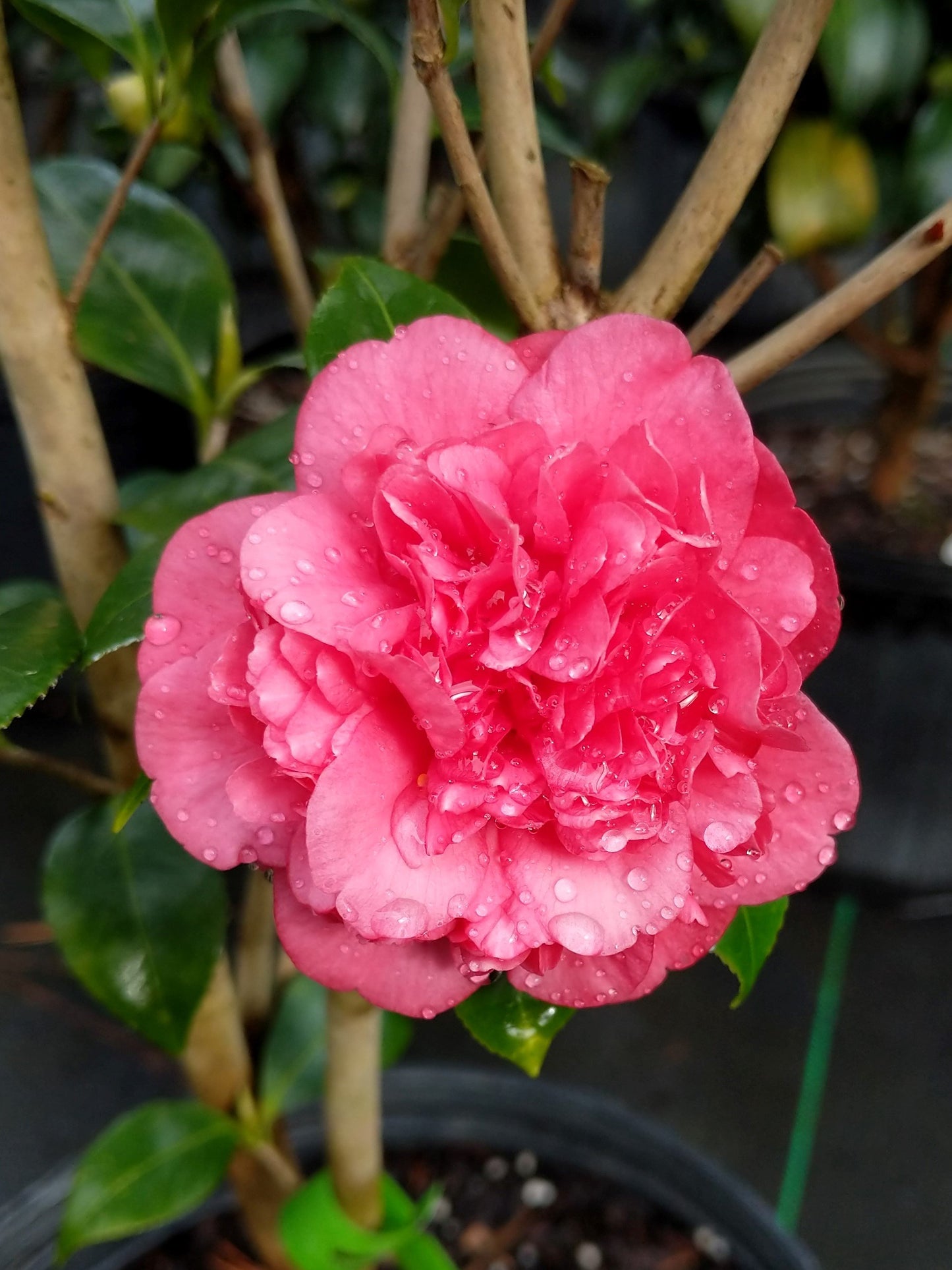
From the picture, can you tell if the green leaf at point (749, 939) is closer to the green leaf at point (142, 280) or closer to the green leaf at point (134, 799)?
the green leaf at point (134, 799)

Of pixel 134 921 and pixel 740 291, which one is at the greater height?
pixel 740 291

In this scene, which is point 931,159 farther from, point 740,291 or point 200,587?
point 200,587

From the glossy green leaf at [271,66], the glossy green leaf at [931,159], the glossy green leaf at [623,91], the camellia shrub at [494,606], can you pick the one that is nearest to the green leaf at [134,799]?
the camellia shrub at [494,606]

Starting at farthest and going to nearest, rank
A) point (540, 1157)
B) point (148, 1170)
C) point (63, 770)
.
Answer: point (540, 1157) → point (148, 1170) → point (63, 770)

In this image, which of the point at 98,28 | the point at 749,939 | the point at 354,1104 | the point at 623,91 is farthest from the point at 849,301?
the point at 623,91

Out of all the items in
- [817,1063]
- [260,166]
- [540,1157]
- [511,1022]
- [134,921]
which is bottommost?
[817,1063]

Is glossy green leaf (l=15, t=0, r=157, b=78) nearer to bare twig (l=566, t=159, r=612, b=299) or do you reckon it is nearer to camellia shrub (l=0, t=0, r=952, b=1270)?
camellia shrub (l=0, t=0, r=952, b=1270)
